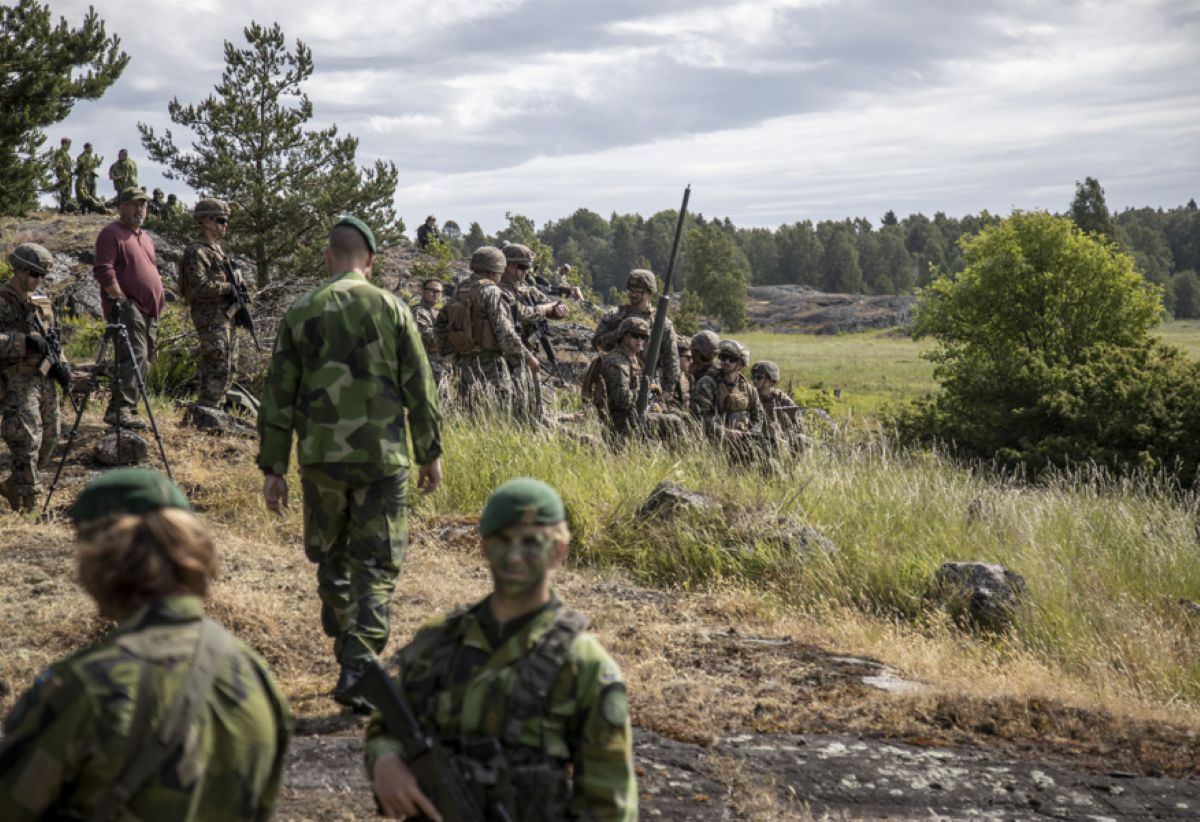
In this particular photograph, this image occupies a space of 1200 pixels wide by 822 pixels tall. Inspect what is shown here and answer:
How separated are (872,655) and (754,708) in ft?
4.32

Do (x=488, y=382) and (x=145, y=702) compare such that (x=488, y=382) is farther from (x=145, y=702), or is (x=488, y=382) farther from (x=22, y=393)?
(x=145, y=702)

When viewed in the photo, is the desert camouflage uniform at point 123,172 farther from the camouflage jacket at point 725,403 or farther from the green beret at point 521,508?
the green beret at point 521,508

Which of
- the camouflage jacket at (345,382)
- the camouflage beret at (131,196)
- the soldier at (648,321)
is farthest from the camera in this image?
the soldier at (648,321)

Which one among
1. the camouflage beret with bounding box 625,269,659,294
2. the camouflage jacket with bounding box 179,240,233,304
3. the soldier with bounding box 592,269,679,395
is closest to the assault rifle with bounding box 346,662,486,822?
the camouflage jacket with bounding box 179,240,233,304

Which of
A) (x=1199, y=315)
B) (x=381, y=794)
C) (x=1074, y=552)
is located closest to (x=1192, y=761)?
(x=1074, y=552)

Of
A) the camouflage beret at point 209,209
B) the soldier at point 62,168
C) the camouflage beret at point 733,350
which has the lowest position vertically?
the camouflage beret at point 733,350

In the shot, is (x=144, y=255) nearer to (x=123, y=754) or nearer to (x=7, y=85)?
(x=7, y=85)

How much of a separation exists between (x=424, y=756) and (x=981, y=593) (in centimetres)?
559

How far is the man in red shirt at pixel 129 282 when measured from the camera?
870 cm

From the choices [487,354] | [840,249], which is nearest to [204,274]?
[487,354]

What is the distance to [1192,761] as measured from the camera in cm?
483

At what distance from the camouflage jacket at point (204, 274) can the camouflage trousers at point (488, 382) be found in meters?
2.18

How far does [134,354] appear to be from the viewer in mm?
8844

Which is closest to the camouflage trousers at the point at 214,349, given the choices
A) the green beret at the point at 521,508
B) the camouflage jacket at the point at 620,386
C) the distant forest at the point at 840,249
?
the camouflage jacket at the point at 620,386
